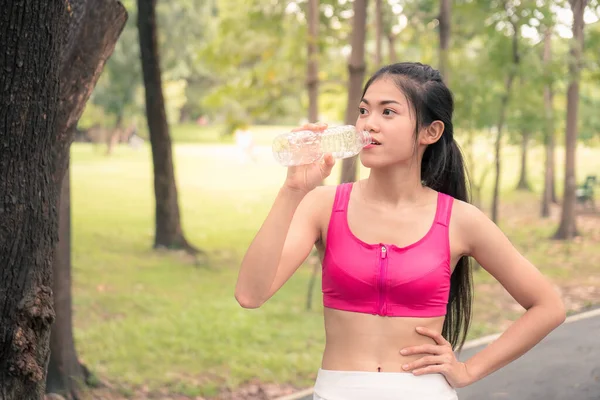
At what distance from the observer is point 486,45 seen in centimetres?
1537

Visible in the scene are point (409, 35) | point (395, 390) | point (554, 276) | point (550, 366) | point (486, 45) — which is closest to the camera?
point (395, 390)

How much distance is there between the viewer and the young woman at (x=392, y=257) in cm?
262

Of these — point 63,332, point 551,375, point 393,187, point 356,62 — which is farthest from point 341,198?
point 356,62

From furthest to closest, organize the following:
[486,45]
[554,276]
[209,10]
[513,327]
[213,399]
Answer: [209,10] < [486,45] < [554,276] < [213,399] < [513,327]

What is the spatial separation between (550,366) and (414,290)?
15.9 feet

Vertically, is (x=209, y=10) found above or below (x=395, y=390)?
above

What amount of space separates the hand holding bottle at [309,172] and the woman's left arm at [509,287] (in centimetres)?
51

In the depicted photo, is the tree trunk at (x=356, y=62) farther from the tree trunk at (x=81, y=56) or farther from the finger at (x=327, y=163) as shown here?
the finger at (x=327, y=163)

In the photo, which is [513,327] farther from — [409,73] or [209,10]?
[209,10]

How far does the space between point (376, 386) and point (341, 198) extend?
24.9 inches

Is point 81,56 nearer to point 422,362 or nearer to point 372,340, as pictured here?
point 372,340

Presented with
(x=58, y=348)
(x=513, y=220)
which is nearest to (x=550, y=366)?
(x=58, y=348)

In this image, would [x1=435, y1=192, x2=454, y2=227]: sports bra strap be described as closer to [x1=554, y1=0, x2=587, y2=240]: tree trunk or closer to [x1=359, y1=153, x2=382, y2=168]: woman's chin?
[x1=359, y1=153, x2=382, y2=168]: woman's chin

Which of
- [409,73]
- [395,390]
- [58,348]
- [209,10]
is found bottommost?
[58,348]
